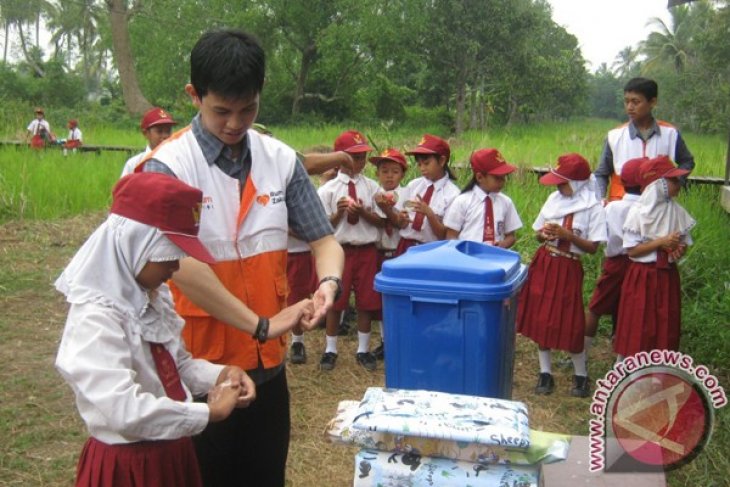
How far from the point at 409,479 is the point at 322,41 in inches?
971

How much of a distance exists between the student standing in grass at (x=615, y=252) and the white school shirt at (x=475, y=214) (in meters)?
0.61

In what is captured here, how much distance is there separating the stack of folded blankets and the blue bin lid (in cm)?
112

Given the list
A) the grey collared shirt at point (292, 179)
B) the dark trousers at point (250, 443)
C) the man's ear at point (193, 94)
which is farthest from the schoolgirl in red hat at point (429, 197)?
the man's ear at point (193, 94)

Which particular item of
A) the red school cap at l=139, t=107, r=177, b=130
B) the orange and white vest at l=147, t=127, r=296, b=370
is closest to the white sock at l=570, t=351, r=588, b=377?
the orange and white vest at l=147, t=127, r=296, b=370

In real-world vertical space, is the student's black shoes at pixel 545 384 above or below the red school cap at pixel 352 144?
below

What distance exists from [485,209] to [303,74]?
2310 cm

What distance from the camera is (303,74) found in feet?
88.6

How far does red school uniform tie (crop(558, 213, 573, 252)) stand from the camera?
179 inches

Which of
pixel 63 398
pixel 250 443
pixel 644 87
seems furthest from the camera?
pixel 644 87

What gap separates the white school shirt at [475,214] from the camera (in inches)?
190

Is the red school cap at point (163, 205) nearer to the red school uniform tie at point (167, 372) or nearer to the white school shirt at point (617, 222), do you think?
the red school uniform tie at point (167, 372)

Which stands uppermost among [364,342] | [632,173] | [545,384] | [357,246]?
[632,173]

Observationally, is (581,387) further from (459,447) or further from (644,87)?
(459,447)

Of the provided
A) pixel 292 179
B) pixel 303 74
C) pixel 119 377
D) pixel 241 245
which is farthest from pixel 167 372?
pixel 303 74
